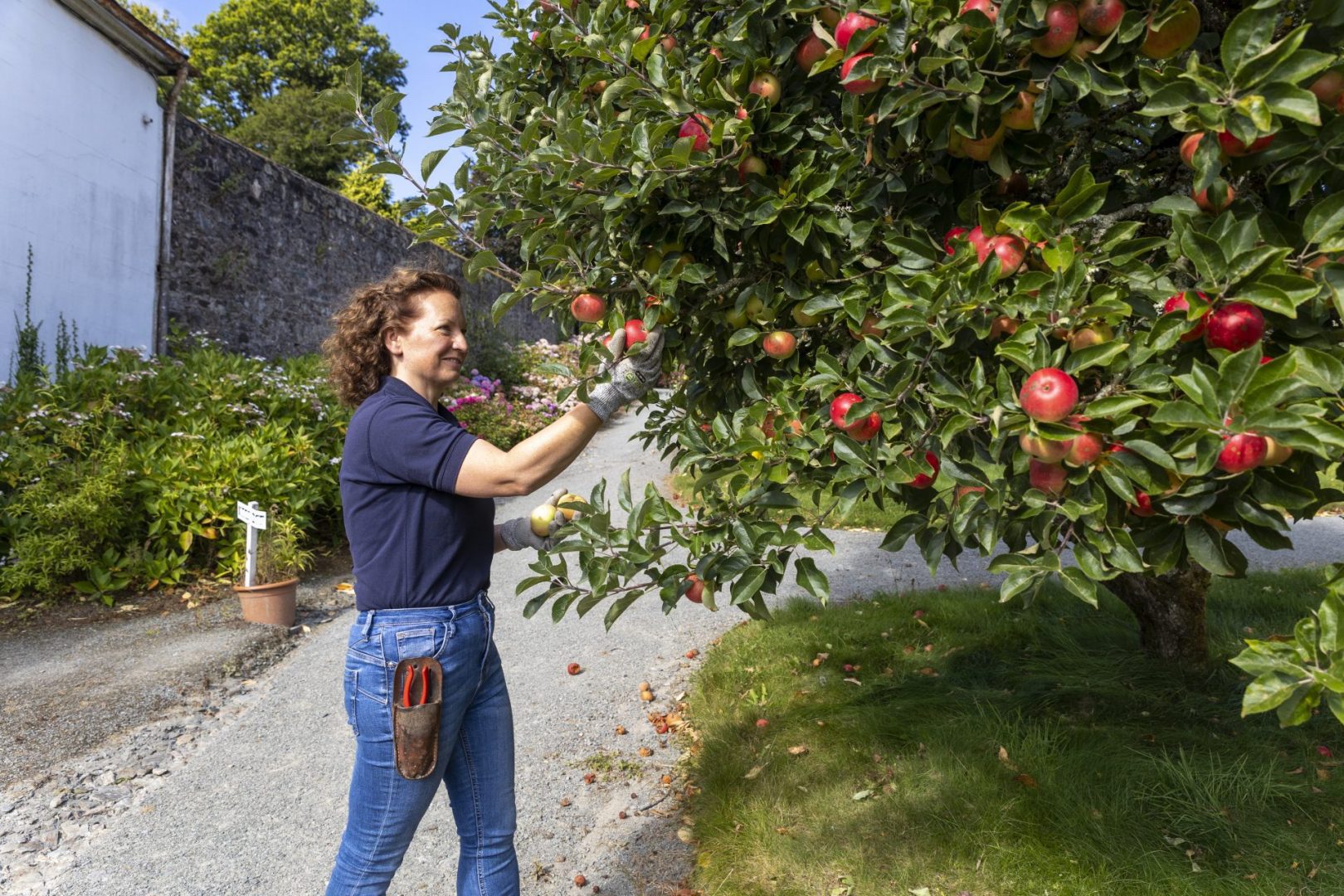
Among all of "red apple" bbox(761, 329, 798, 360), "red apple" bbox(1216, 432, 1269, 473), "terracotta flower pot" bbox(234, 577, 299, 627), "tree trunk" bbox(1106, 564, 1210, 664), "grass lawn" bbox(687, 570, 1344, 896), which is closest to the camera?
"red apple" bbox(1216, 432, 1269, 473)

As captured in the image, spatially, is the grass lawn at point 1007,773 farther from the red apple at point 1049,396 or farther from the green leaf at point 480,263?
the green leaf at point 480,263

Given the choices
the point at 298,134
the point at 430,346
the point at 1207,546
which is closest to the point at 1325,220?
the point at 1207,546

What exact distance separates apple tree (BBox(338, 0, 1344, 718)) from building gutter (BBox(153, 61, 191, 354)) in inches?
328

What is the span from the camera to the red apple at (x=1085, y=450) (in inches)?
51.0

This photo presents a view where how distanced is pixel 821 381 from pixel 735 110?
672 millimetres

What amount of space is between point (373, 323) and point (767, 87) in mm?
1199

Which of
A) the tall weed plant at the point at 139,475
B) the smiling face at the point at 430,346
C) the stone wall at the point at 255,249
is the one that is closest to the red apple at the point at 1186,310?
the smiling face at the point at 430,346

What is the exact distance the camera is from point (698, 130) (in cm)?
181

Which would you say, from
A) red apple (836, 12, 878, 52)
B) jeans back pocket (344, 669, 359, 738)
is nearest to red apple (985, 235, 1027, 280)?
red apple (836, 12, 878, 52)

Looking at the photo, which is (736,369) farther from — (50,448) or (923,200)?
(50,448)

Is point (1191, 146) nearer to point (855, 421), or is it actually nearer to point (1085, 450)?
point (1085, 450)

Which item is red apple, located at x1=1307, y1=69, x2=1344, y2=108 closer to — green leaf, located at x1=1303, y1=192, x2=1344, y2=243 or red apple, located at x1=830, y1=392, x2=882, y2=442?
green leaf, located at x1=1303, y1=192, x2=1344, y2=243

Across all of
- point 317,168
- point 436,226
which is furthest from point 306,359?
point 317,168

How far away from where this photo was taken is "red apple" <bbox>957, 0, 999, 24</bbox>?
1441 mm
